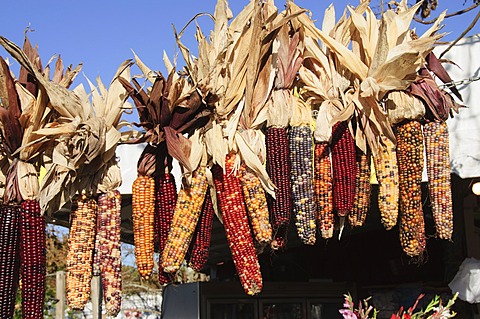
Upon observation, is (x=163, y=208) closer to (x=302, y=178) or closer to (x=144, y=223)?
(x=144, y=223)

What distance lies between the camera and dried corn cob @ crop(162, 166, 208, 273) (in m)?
2.67

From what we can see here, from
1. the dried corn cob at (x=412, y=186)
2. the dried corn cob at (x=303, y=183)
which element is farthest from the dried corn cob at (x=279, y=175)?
the dried corn cob at (x=412, y=186)

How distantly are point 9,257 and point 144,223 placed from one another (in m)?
0.64

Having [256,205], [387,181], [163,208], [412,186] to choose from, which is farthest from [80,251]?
[412,186]

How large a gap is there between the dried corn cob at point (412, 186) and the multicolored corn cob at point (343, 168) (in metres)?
0.25

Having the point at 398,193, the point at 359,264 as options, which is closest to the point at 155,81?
the point at 398,193

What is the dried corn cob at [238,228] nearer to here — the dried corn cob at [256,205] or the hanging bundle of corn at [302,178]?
the dried corn cob at [256,205]

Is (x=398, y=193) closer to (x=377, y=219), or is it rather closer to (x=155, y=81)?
(x=155, y=81)

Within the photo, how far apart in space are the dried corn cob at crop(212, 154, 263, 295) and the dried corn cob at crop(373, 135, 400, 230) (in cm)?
68

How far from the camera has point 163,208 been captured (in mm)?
2865

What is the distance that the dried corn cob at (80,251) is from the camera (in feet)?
8.98

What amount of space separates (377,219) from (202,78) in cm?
521

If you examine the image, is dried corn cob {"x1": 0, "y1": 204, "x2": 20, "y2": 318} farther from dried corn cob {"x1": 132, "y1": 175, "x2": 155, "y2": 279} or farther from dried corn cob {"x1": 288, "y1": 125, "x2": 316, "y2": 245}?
dried corn cob {"x1": 288, "y1": 125, "x2": 316, "y2": 245}

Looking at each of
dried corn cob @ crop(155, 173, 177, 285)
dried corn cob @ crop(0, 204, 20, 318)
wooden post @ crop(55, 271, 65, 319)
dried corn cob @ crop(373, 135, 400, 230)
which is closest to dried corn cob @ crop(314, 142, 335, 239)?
dried corn cob @ crop(373, 135, 400, 230)
